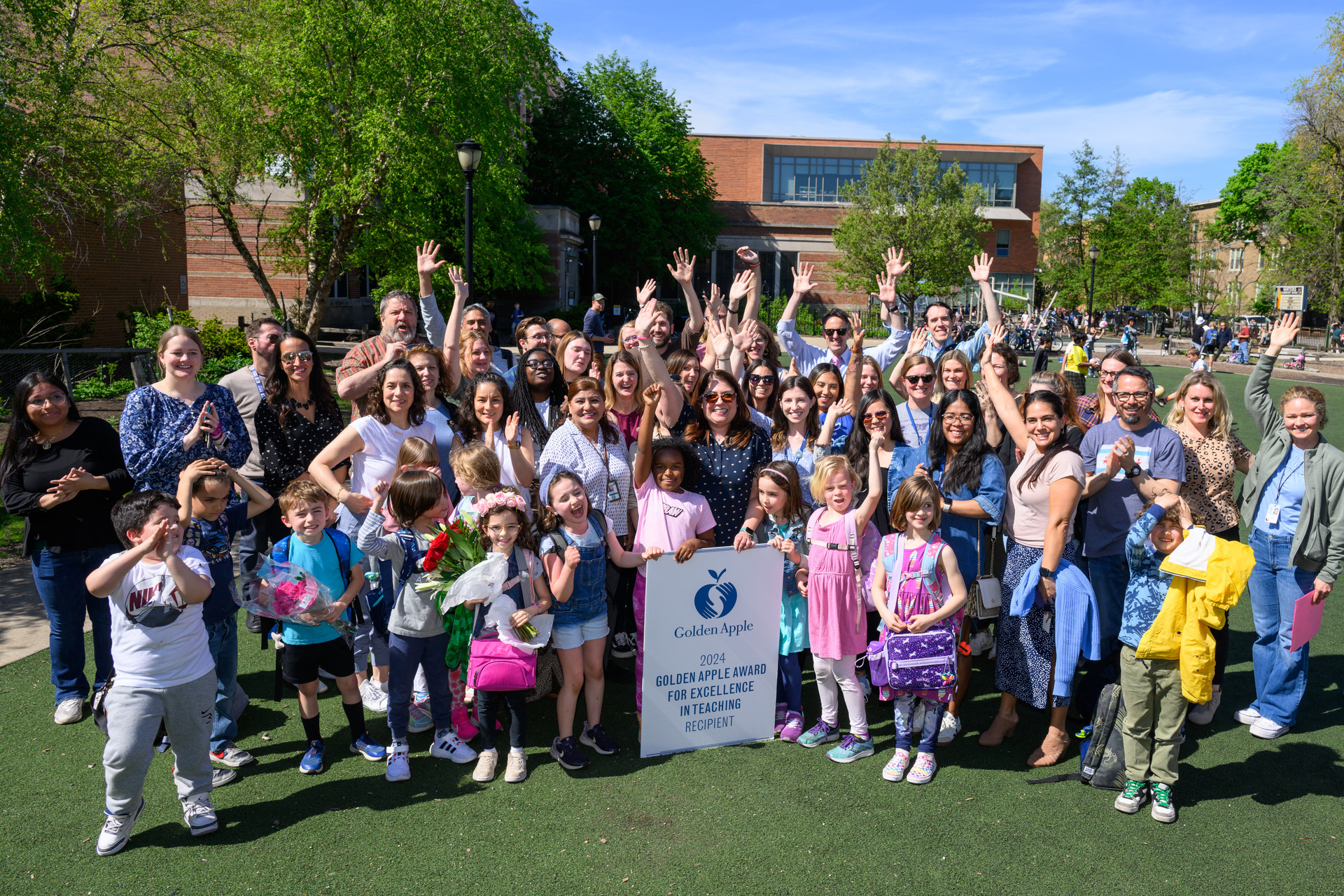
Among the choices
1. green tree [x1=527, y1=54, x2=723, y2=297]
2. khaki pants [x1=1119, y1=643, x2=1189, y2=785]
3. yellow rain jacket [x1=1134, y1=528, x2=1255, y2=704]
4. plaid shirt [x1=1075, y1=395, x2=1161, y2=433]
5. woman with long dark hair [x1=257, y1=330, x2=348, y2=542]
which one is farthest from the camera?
green tree [x1=527, y1=54, x2=723, y2=297]

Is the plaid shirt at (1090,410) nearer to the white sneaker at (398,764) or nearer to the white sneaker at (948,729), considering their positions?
the white sneaker at (948,729)

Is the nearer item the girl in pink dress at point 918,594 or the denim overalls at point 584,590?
the girl in pink dress at point 918,594

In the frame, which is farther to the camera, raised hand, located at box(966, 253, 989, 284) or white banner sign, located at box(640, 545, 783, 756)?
raised hand, located at box(966, 253, 989, 284)

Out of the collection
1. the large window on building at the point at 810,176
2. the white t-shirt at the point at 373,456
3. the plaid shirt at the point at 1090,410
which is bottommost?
the white t-shirt at the point at 373,456

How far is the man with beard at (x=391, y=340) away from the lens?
5652 mm

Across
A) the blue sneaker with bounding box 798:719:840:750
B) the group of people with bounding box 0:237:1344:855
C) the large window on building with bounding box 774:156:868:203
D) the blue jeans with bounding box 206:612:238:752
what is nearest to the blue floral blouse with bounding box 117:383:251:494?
the group of people with bounding box 0:237:1344:855

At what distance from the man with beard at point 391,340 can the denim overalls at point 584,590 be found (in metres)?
1.82

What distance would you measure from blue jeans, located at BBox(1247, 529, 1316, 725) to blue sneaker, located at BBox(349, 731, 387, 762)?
4901 millimetres

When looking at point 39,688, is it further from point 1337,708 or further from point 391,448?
point 1337,708

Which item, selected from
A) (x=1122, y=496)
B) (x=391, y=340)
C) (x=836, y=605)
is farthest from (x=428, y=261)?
(x=1122, y=496)

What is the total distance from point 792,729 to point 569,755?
1273mm

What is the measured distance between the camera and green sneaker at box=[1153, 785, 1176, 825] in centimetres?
397

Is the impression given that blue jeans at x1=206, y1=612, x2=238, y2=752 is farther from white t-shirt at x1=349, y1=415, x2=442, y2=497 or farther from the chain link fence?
the chain link fence

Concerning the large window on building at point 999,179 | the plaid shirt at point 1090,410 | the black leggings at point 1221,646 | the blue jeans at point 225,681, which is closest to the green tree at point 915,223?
the large window on building at point 999,179
